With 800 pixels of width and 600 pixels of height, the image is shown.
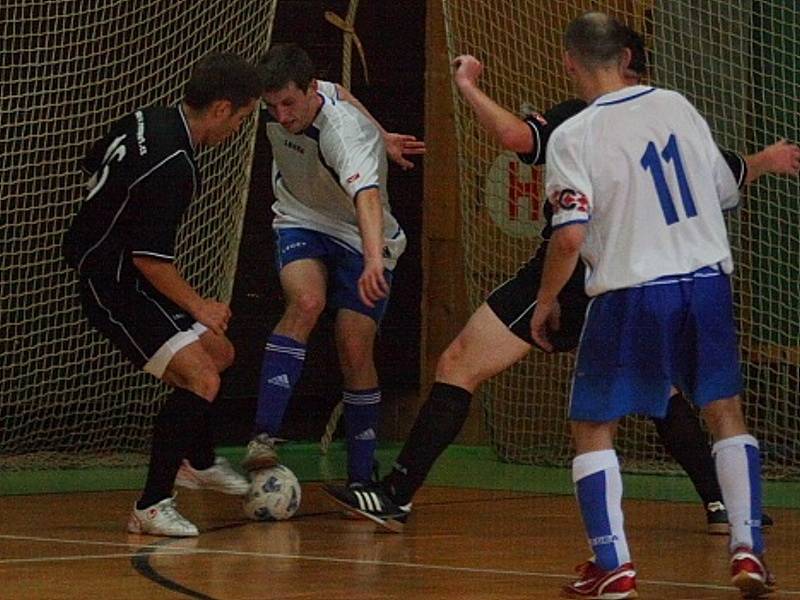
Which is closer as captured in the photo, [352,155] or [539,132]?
[539,132]

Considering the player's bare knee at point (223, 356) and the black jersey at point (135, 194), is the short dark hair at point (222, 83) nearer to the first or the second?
the black jersey at point (135, 194)

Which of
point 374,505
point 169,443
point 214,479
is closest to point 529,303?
point 374,505

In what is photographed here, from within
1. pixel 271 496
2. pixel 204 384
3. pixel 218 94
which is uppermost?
pixel 218 94

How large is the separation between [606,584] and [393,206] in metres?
5.50

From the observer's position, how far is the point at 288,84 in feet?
23.4

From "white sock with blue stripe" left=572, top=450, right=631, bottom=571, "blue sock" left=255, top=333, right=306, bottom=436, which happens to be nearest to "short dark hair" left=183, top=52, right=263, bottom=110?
"blue sock" left=255, top=333, right=306, bottom=436

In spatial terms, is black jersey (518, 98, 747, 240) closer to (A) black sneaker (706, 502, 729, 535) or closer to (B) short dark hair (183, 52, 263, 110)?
(B) short dark hair (183, 52, 263, 110)

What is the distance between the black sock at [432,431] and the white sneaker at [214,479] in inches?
38.4

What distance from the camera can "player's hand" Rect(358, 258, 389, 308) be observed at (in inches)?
267

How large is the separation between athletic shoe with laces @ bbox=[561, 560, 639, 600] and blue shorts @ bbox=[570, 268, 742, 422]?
394 mm

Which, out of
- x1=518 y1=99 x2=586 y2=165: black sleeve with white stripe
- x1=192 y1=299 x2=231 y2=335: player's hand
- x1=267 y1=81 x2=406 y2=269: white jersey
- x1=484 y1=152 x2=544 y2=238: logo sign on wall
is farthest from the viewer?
x1=484 y1=152 x2=544 y2=238: logo sign on wall

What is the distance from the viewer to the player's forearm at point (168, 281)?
6.39 meters

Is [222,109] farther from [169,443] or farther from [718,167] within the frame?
[718,167]

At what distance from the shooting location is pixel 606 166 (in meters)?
5.11
